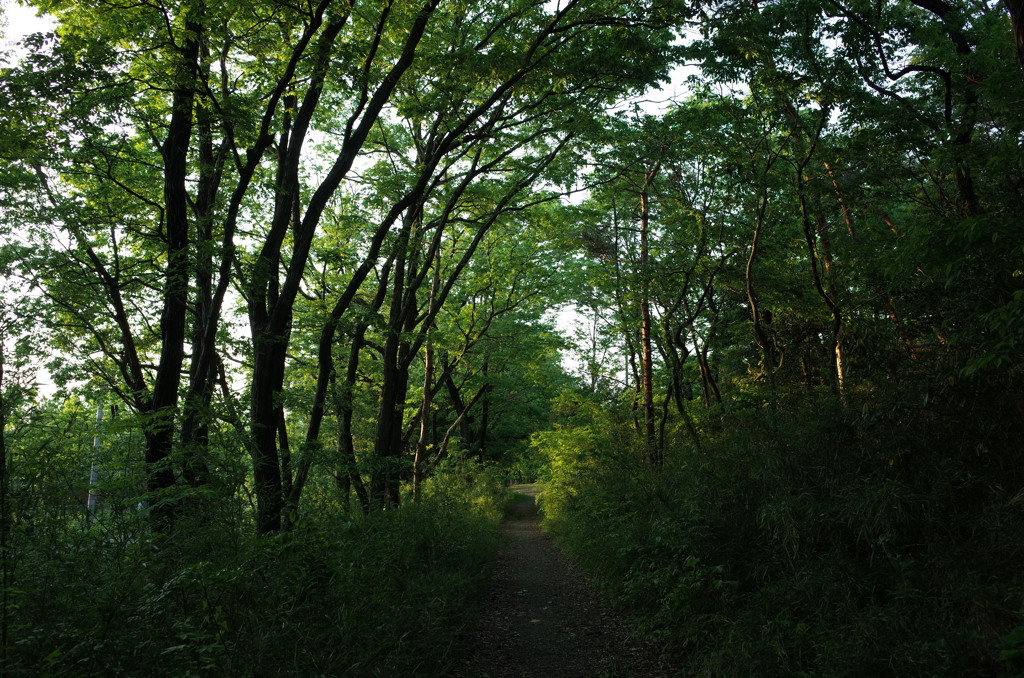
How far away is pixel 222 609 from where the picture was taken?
3633 millimetres

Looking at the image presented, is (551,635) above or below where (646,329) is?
below

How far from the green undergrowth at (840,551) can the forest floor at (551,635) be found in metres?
0.32

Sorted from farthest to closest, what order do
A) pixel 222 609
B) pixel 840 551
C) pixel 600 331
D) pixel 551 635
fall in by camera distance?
1. pixel 600 331
2. pixel 551 635
3. pixel 840 551
4. pixel 222 609

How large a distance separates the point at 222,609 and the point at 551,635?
3.95m

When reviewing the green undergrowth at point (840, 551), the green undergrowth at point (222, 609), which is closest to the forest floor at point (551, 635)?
the green undergrowth at point (840, 551)

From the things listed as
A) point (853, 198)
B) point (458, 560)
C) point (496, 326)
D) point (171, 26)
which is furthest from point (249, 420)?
point (496, 326)

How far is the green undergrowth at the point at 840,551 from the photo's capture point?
3964 millimetres

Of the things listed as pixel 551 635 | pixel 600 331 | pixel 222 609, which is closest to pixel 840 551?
pixel 551 635

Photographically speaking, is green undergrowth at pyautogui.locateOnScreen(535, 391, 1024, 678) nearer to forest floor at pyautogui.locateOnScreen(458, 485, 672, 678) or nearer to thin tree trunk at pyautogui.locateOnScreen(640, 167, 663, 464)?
forest floor at pyautogui.locateOnScreen(458, 485, 672, 678)

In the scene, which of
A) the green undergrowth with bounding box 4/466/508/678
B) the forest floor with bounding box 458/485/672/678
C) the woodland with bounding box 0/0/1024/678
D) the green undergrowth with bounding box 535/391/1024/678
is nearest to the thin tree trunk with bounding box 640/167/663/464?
the woodland with bounding box 0/0/1024/678

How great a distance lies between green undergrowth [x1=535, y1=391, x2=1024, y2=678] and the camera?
396 cm

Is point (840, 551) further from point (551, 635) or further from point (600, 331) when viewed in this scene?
point (600, 331)

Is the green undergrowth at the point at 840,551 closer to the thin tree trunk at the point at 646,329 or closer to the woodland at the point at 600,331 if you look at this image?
the woodland at the point at 600,331

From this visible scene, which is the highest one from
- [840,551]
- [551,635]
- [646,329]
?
[646,329]
